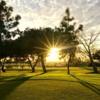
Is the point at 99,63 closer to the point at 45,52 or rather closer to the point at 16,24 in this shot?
the point at 45,52

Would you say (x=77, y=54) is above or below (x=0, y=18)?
below

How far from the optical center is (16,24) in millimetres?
52562

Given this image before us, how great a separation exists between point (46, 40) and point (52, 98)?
4629cm

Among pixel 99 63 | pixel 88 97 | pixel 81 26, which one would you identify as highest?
pixel 81 26

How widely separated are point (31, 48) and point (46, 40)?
12.6 ft

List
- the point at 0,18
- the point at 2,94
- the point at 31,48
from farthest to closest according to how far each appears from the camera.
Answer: the point at 31,48 < the point at 0,18 < the point at 2,94

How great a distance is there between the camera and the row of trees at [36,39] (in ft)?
168

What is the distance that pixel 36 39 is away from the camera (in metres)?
64.1

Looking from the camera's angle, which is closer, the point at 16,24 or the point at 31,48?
the point at 16,24

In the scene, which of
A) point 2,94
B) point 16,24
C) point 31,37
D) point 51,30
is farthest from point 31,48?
point 2,94

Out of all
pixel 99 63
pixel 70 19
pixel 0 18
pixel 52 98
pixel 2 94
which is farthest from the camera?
pixel 99 63

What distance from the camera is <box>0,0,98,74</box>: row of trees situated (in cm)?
5119

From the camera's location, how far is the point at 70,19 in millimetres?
69000

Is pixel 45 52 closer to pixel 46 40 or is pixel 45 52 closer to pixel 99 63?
pixel 46 40
